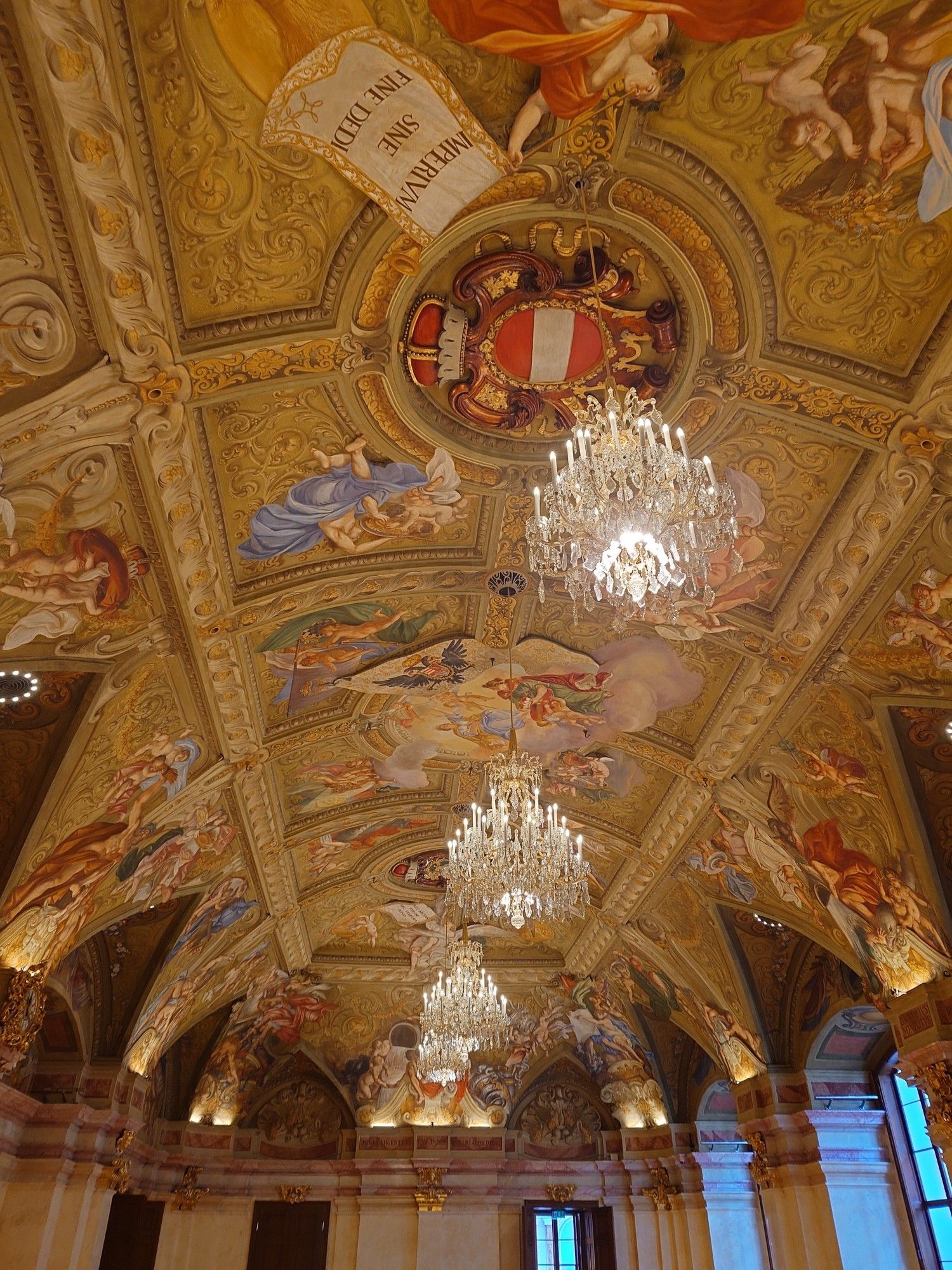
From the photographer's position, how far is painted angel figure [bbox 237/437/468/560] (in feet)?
25.0

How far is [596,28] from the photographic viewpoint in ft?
16.1

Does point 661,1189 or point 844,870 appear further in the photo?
point 661,1189

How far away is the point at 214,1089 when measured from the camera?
18.7m

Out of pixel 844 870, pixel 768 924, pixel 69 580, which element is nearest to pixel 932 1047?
pixel 844 870

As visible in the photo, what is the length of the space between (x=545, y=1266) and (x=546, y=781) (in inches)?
504

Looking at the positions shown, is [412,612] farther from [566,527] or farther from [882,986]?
[882,986]

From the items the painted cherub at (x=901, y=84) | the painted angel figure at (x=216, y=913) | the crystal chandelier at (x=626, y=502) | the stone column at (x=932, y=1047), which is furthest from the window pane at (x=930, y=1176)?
the painted cherub at (x=901, y=84)

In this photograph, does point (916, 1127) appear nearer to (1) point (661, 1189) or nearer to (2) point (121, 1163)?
(1) point (661, 1189)

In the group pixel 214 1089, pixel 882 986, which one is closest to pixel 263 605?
pixel 882 986

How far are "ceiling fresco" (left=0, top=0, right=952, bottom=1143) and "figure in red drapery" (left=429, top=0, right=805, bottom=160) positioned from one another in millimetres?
20

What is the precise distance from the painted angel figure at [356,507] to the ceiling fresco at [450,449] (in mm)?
46

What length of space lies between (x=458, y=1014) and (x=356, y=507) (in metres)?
10.1

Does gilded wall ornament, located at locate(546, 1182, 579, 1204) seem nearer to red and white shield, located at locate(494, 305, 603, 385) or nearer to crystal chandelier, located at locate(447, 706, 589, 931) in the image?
crystal chandelier, located at locate(447, 706, 589, 931)

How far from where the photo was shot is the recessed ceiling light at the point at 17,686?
8.02m
